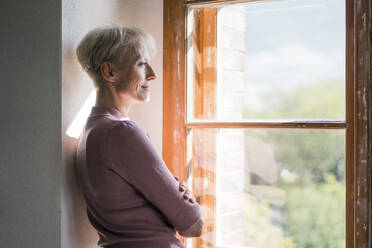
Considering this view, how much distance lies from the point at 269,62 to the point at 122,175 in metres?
0.73

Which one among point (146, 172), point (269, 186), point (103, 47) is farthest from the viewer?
point (269, 186)

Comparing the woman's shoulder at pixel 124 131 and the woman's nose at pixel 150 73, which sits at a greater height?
the woman's nose at pixel 150 73

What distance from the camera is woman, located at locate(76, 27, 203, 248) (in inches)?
46.3

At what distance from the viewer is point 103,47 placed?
4.20ft

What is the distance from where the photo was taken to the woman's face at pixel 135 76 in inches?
51.6

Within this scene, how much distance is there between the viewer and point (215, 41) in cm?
160

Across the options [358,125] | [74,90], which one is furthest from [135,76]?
[358,125]

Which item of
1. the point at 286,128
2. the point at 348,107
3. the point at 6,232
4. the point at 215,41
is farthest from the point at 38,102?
the point at 348,107

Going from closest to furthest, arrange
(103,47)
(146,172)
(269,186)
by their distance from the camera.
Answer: (146,172) → (103,47) → (269,186)

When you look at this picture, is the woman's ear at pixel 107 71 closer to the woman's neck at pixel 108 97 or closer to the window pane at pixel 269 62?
the woman's neck at pixel 108 97

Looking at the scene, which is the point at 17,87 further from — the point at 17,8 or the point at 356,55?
the point at 356,55

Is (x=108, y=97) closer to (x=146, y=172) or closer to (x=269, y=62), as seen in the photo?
(x=146, y=172)

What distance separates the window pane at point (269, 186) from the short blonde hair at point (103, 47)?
1.59ft

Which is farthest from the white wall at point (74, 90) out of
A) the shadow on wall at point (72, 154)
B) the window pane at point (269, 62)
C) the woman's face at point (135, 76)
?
the window pane at point (269, 62)
